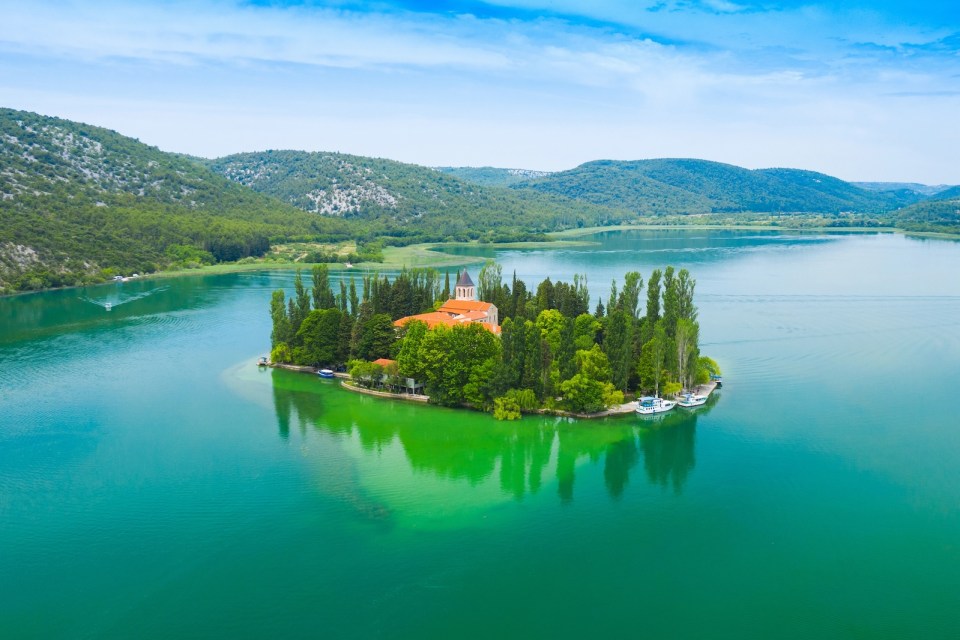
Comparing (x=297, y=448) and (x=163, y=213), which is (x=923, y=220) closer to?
(x=163, y=213)

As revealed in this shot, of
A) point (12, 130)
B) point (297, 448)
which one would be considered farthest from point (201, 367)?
point (12, 130)

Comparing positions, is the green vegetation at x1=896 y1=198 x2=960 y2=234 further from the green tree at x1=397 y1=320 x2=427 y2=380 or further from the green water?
the green tree at x1=397 y1=320 x2=427 y2=380

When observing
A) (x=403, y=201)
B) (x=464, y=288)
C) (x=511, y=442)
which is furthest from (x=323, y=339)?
(x=403, y=201)

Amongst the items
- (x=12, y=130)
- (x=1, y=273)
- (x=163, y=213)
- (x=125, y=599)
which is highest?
(x=12, y=130)

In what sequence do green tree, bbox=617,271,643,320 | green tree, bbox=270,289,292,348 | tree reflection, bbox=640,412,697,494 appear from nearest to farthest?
tree reflection, bbox=640,412,697,494 → green tree, bbox=617,271,643,320 → green tree, bbox=270,289,292,348

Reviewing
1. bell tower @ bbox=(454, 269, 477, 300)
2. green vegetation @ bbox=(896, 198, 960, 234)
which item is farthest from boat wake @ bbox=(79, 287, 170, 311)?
green vegetation @ bbox=(896, 198, 960, 234)
